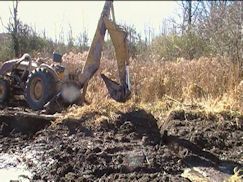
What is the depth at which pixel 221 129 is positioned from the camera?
8.38 m

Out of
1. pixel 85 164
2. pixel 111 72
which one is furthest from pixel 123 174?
pixel 111 72

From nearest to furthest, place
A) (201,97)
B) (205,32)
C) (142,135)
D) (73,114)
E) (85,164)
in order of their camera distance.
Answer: (85,164)
(142,135)
(73,114)
(201,97)
(205,32)

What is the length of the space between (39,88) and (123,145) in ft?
13.1

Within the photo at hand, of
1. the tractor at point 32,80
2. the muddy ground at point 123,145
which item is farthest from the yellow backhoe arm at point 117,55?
the muddy ground at point 123,145

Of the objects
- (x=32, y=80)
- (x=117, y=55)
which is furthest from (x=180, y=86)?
(x=32, y=80)

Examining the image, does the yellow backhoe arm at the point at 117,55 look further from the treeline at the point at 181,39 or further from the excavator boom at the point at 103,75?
the treeline at the point at 181,39

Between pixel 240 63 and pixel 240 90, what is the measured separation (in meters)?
1.72

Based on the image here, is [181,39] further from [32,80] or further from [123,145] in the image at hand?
[123,145]

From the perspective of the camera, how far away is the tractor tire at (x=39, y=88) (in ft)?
34.7

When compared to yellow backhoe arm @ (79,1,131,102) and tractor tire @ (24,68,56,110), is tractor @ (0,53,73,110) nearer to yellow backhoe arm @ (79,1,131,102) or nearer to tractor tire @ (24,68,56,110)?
tractor tire @ (24,68,56,110)

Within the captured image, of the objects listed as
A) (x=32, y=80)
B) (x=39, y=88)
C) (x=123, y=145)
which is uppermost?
(x=32, y=80)

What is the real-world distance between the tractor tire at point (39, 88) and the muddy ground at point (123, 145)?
4.02 feet

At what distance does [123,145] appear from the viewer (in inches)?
296

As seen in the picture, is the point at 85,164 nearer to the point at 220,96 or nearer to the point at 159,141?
the point at 159,141
